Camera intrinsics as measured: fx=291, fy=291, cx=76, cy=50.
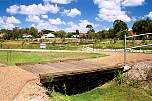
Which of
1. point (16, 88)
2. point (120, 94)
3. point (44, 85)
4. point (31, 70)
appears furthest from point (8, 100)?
point (120, 94)

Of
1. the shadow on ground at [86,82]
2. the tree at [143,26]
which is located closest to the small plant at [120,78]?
the shadow on ground at [86,82]

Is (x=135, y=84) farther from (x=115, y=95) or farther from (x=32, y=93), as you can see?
(x=32, y=93)

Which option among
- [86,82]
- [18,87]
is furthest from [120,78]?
[18,87]

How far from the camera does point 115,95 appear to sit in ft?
37.1

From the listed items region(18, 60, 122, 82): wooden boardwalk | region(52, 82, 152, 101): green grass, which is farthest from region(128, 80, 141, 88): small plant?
region(18, 60, 122, 82): wooden boardwalk

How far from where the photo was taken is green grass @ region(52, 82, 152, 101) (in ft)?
36.3

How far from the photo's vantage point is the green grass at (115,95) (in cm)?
1108

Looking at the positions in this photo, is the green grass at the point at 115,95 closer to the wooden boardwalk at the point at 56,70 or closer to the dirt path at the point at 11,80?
the wooden boardwalk at the point at 56,70

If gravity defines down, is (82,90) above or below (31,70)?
below

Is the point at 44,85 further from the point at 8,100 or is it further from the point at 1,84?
the point at 8,100

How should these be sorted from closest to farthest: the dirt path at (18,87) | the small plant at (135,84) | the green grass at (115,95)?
1. the dirt path at (18,87)
2. the green grass at (115,95)
3. the small plant at (135,84)

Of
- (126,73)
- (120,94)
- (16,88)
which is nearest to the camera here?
(16,88)

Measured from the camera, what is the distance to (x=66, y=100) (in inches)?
360

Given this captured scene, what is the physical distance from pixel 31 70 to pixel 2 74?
3.94 ft
